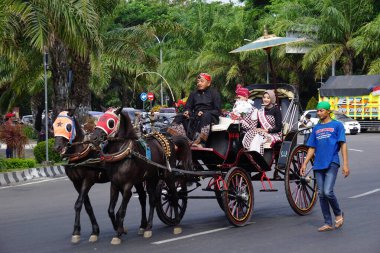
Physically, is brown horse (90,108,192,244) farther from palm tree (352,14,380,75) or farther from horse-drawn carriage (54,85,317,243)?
palm tree (352,14,380,75)

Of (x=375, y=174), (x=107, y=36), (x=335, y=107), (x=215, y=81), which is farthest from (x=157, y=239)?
(x=215, y=81)

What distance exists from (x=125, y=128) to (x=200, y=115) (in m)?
1.74

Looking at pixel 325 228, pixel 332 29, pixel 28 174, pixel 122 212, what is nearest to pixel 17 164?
pixel 28 174

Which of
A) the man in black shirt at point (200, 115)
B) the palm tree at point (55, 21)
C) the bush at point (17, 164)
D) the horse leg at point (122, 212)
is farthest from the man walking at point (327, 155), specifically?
the bush at point (17, 164)

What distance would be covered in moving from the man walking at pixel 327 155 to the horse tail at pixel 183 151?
5.94 feet

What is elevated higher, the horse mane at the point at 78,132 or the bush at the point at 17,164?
the horse mane at the point at 78,132

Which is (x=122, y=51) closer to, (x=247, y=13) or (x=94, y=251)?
(x=94, y=251)

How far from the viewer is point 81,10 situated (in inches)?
779

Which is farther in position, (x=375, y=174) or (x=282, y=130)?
(x=375, y=174)

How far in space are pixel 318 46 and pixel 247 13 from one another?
42.5 ft

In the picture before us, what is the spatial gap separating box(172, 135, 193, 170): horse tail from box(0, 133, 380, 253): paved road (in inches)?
37.6

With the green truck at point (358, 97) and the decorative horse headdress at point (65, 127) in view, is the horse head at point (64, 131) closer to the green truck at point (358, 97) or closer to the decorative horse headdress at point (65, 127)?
the decorative horse headdress at point (65, 127)

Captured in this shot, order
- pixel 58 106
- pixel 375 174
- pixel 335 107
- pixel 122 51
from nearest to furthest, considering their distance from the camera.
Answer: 1. pixel 375 174
2. pixel 58 106
3. pixel 122 51
4. pixel 335 107

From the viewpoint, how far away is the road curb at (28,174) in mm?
19625
